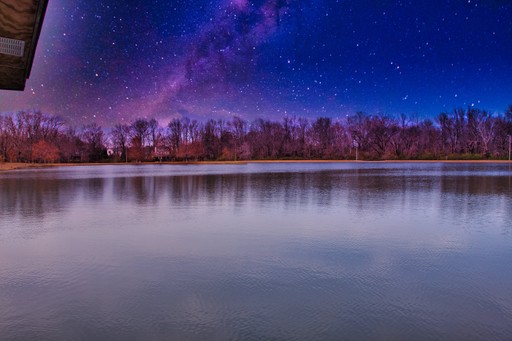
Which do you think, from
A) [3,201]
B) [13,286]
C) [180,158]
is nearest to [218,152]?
[180,158]

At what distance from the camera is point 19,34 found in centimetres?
503

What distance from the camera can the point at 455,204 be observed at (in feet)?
45.1

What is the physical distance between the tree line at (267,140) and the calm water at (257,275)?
8067 cm

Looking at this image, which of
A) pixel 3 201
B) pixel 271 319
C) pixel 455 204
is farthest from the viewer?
pixel 3 201

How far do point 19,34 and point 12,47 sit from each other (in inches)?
21.1

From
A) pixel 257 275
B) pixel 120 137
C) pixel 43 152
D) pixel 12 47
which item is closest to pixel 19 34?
pixel 12 47

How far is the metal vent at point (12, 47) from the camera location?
207 inches

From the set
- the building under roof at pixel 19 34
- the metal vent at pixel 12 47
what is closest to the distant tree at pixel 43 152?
the building under roof at pixel 19 34

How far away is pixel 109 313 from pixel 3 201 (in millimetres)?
13137

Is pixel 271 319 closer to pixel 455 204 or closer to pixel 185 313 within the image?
pixel 185 313

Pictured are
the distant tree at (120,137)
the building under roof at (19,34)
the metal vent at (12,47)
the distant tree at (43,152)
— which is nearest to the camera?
the building under roof at (19,34)

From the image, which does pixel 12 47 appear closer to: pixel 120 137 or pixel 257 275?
pixel 257 275

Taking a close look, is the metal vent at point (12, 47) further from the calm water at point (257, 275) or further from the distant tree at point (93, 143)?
the distant tree at point (93, 143)

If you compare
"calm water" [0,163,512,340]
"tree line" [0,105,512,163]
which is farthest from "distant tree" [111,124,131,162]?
"calm water" [0,163,512,340]
